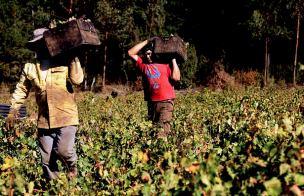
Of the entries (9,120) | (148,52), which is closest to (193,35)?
(148,52)

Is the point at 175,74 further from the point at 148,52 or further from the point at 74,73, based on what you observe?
the point at 74,73

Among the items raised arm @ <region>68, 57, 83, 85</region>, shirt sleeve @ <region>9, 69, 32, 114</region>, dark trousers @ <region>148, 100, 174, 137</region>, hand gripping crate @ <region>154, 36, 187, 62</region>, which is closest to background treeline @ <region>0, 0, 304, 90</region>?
hand gripping crate @ <region>154, 36, 187, 62</region>

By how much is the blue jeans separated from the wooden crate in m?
0.86

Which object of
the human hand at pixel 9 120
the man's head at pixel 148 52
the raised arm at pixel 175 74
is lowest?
the human hand at pixel 9 120

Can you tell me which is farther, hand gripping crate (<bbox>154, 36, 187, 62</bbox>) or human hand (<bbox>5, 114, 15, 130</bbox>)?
hand gripping crate (<bbox>154, 36, 187, 62</bbox>)

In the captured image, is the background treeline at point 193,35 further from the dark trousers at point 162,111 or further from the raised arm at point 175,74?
the dark trousers at point 162,111

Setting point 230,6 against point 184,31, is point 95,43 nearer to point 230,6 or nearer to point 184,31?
point 230,6

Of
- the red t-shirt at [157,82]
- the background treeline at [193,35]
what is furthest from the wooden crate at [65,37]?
the background treeline at [193,35]

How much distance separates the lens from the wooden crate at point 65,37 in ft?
9.77

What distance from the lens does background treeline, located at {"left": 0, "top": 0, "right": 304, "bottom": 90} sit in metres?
17.4

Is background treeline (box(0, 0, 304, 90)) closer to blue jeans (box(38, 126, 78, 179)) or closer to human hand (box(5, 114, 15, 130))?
human hand (box(5, 114, 15, 130))

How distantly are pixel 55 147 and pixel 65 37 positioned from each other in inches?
46.7

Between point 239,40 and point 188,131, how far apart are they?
22.3m

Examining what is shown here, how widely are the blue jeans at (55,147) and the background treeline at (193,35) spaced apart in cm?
1299
